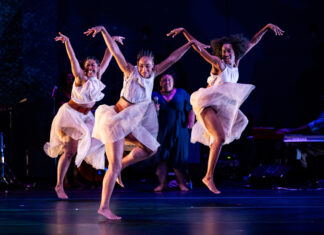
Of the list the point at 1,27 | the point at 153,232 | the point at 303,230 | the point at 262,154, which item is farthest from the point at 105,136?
the point at 1,27

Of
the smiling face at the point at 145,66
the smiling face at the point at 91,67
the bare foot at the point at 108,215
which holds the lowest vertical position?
the bare foot at the point at 108,215

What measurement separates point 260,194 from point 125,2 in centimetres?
476

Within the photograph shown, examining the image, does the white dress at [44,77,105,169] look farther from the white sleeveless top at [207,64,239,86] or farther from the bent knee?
the bent knee

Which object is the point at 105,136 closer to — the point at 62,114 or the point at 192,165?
the point at 62,114

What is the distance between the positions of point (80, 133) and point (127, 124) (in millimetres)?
2198

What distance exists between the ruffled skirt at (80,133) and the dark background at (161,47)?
265 centimetres

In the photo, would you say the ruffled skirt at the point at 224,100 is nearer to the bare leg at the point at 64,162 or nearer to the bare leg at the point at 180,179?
the bare leg at the point at 180,179

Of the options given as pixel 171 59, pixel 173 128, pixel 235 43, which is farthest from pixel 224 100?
pixel 173 128

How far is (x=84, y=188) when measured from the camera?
831cm

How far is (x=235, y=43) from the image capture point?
21.9 ft

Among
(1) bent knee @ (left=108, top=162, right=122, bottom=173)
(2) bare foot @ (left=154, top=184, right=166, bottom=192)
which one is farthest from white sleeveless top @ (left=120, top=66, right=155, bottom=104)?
(2) bare foot @ (left=154, top=184, right=166, bottom=192)

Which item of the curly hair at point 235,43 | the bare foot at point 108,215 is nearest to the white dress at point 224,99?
the curly hair at point 235,43

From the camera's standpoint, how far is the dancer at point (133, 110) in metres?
4.81

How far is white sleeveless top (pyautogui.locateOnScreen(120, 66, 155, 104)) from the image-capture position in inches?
200
